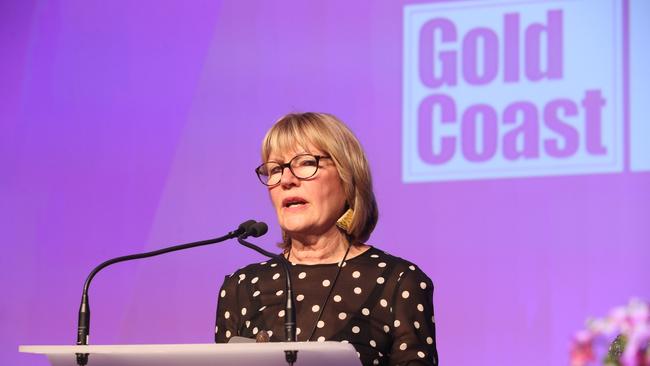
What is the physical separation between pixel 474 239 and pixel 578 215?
0.42 meters

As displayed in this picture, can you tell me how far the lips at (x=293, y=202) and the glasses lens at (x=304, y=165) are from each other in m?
0.07

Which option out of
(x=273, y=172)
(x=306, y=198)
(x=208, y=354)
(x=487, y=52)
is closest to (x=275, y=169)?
(x=273, y=172)

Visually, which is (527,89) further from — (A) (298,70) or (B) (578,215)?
(A) (298,70)

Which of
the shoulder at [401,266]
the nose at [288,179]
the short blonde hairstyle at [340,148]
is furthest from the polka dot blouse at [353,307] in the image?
the nose at [288,179]

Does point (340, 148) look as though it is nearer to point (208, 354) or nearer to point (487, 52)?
point (208, 354)

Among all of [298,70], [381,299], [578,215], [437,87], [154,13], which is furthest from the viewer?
[154,13]

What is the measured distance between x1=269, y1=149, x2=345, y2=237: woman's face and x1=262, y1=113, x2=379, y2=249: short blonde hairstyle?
25 mm

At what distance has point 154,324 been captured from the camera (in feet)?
15.1

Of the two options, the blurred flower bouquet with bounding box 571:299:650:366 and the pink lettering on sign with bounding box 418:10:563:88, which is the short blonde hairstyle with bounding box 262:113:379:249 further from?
the blurred flower bouquet with bounding box 571:299:650:366

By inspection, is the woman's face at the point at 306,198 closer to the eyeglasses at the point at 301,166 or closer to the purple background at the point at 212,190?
the eyeglasses at the point at 301,166

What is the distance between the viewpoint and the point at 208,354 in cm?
199

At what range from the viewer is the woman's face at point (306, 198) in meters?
2.73

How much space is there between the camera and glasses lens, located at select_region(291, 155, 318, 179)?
274 centimetres

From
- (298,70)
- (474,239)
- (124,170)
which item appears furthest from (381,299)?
(124,170)
